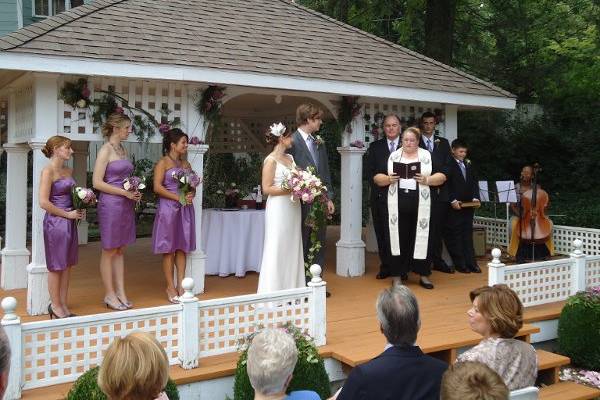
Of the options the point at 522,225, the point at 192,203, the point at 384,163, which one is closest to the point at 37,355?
the point at 192,203

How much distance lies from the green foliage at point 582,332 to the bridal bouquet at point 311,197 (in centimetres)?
258

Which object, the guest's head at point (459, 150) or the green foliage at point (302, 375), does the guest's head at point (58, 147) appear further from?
the guest's head at point (459, 150)

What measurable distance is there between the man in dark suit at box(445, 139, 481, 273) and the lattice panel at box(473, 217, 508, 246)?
1984mm

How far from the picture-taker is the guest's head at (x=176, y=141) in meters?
6.58

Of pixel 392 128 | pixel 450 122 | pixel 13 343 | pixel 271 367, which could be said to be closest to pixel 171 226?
pixel 13 343

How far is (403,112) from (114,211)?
451 cm

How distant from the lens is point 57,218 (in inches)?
229

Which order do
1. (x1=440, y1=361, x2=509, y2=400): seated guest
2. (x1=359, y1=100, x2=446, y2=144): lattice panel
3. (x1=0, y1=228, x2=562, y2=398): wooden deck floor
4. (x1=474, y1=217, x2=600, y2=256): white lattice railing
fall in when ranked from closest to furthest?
(x1=440, y1=361, x2=509, y2=400): seated guest
(x1=0, y1=228, x2=562, y2=398): wooden deck floor
(x1=359, y1=100, x2=446, y2=144): lattice panel
(x1=474, y1=217, x2=600, y2=256): white lattice railing

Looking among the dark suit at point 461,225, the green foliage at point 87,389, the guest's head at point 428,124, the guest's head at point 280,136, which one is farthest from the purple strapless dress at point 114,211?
the dark suit at point 461,225

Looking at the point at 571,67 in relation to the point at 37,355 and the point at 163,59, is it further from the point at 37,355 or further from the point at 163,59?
the point at 37,355

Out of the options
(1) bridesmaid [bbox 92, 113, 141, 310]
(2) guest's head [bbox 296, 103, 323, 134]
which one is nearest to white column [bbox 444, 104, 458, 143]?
(2) guest's head [bbox 296, 103, 323, 134]

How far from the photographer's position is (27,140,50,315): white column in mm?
6238

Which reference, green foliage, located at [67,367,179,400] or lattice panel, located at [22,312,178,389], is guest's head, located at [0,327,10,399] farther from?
lattice panel, located at [22,312,178,389]

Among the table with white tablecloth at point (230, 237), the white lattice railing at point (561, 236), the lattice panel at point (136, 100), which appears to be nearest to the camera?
the lattice panel at point (136, 100)
